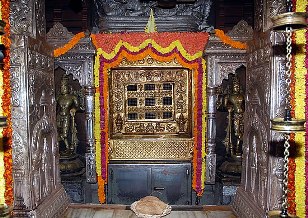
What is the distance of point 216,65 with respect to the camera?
19.9 ft

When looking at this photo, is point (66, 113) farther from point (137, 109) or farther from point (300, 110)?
point (300, 110)

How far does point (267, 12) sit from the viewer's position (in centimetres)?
339

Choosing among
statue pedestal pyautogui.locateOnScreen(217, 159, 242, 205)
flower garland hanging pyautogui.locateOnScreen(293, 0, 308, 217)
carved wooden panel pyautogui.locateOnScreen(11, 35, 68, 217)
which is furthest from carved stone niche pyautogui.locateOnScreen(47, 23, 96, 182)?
flower garland hanging pyautogui.locateOnScreen(293, 0, 308, 217)

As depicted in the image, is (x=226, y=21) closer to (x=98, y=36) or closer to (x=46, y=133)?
(x=98, y=36)

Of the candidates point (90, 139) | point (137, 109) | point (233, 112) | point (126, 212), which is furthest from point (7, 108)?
point (233, 112)

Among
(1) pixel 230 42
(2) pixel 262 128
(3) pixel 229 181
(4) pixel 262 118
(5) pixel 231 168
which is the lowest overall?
(3) pixel 229 181

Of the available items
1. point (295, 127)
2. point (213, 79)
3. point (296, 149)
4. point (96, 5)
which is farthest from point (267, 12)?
point (96, 5)

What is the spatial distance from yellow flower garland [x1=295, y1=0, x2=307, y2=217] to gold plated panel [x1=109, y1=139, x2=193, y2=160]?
3.61 meters

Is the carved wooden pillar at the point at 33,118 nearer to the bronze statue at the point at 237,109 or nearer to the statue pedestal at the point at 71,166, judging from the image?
the statue pedestal at the point at 71,166

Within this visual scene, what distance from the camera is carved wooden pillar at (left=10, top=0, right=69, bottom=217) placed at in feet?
11.0

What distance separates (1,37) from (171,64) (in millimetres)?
3913

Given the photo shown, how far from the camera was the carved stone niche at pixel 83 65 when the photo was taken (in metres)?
6.11

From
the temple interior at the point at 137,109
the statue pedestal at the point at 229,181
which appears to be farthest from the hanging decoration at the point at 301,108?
the statue pedestal at the point at 229,181

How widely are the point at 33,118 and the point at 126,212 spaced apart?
173 centimetres
